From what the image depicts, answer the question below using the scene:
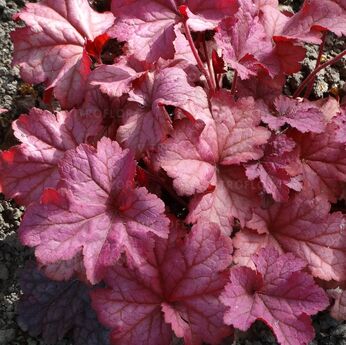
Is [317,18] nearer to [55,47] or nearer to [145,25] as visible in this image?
[145,25]

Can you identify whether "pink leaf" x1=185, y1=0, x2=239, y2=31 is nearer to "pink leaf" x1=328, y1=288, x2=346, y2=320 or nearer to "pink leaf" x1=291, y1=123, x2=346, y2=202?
"pink leaf" x1=291, y1=123, x2=346, y2=202

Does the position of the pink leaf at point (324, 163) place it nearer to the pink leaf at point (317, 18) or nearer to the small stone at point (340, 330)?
the pink leaf at point (317, 18)

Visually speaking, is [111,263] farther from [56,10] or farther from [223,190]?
[56,10]

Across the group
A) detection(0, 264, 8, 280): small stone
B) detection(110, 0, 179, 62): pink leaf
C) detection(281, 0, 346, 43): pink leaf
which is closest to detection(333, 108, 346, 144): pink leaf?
detection(281, 0, 346, 43): pink leaf

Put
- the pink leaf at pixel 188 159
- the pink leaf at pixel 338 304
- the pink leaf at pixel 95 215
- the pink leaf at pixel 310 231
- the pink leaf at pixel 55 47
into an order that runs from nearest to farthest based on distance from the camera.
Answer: the pink leaf at pixel 95 215
the pink leaf at pixel 188 159
the pink leaf at pixel 310 231
the pink leaf at pixel 338 304
the pink leaf at pixel 55 47

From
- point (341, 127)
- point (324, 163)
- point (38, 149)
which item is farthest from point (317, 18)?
point (38, 149)

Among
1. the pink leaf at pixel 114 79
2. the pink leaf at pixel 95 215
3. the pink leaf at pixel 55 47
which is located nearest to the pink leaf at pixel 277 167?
the pink leaf at pixel 95 215

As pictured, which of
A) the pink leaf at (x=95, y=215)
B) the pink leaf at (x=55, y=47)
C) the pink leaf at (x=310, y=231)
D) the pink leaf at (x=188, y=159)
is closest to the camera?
the pink leaf at (x=95, y=215)
